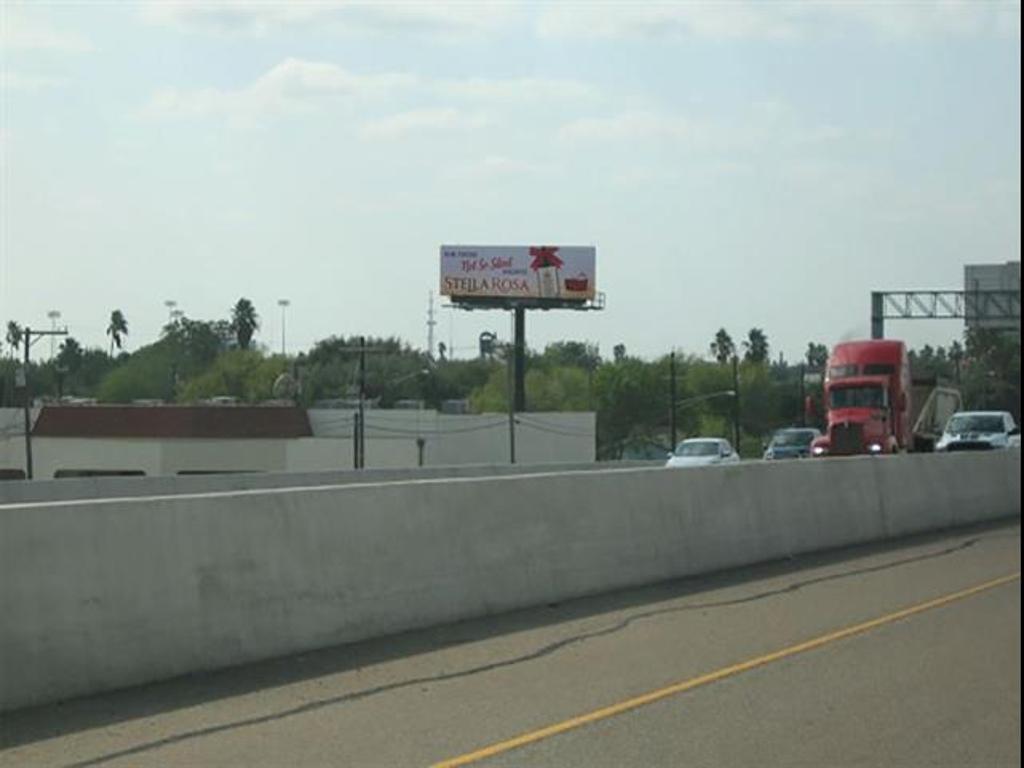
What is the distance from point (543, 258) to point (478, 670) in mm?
86732

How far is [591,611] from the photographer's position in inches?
552

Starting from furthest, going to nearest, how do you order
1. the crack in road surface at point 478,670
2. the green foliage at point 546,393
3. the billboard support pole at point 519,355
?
the green foliage at point 546,393
the billboard support pole at point 519,355
the crack in road surface at point 478,670

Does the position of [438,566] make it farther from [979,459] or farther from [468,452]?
[468,452]

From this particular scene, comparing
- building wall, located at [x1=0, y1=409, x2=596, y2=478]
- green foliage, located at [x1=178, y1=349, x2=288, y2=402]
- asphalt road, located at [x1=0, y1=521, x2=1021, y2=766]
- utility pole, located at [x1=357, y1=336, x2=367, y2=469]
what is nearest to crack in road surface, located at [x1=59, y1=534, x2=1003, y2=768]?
asphalt road, located at [x1=0, y1=521, x2=1021, y2=766]

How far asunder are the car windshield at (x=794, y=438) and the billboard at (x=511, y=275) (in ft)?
143

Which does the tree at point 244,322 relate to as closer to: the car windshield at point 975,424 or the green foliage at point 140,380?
the green foliage at point 140,380

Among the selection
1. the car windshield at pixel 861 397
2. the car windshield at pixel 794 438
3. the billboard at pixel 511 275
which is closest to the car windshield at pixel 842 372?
the car windshield at pixel 861 397

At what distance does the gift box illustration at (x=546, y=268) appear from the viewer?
96.7 m

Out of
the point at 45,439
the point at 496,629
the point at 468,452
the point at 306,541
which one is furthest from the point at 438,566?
the point at 468,452

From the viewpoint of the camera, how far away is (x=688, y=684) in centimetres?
1023

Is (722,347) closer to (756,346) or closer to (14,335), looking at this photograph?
(756,346)

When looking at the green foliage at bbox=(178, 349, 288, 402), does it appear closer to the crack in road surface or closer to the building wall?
the building wall

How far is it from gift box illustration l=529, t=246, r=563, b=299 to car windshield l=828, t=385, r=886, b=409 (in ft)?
174

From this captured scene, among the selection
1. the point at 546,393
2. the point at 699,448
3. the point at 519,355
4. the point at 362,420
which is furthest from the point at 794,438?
the point at 546,393
